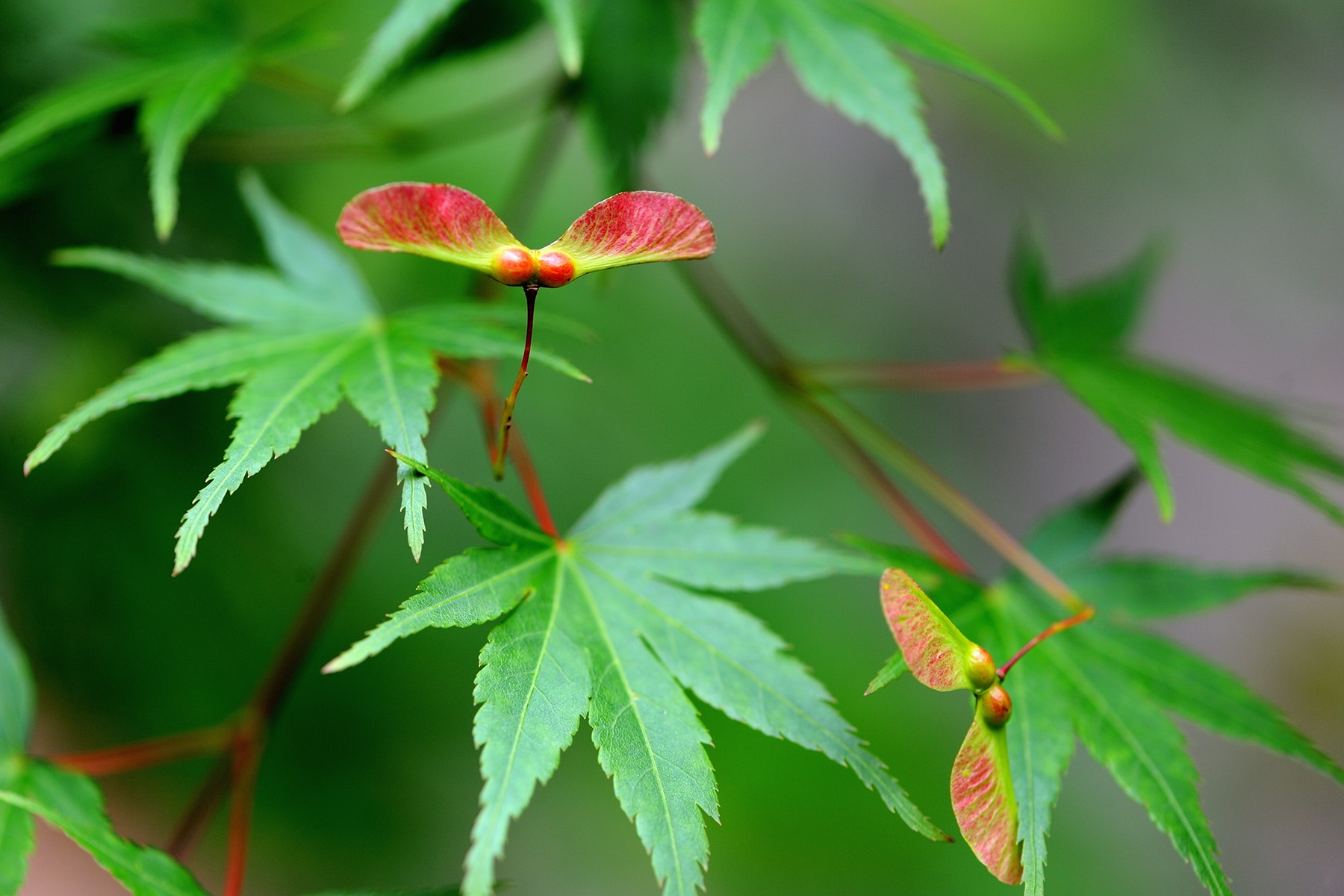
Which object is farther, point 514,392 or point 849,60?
point 849,60

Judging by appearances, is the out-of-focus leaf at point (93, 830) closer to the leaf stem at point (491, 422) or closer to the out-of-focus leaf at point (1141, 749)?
the leaf stem at point (491, 422)

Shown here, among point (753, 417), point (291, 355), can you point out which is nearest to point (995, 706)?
point (291, 355)

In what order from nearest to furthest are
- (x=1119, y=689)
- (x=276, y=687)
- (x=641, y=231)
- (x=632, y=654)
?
(x=641, y=231), (x=632, y=654), (x=1119, y=689), (x=276, y=687)

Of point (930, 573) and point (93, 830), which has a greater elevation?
point (93, 830)

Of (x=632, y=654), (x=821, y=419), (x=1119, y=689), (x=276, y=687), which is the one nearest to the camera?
(x=632, y=654)

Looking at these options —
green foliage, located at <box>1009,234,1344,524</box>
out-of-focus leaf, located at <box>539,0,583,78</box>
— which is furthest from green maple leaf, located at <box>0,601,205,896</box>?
green foliage, located at <box>1009,234,1344,524</box>

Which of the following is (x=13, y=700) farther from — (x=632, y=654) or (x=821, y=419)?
(x=821, y=419)

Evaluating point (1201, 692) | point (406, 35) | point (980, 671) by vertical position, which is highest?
point (406, 35)
